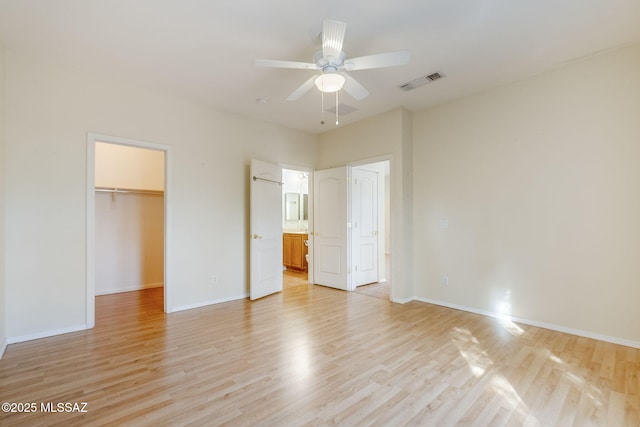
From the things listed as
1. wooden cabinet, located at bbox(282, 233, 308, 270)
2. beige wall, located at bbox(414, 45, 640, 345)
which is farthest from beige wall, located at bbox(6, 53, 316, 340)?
beige wall, located at bbox(414, 45, 640, 345)

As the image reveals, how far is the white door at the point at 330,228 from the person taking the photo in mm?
5195

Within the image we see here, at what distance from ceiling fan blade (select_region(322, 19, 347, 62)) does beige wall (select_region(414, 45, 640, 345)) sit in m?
2.56

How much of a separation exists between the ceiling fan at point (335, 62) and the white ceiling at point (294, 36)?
1.08ft

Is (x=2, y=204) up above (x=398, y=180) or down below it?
below

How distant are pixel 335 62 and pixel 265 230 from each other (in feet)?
9.82

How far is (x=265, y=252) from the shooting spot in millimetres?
4809

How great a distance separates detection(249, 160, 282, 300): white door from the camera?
15.1 feet

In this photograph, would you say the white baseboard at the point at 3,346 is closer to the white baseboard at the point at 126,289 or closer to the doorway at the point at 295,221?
the white baseboard at the point at 126,289

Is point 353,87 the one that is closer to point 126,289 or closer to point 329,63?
point 329,63

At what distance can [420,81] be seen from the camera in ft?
11.6

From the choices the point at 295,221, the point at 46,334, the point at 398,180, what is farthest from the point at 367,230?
the point at 46,334

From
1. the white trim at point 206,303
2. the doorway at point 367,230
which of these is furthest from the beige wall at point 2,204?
the doorway at point 367,230

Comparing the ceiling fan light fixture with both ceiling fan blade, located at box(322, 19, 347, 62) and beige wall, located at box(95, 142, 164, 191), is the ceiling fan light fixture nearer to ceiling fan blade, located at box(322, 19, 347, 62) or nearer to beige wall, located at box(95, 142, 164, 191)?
ceiling fan blade, located at box(322, 19, 347, 62)

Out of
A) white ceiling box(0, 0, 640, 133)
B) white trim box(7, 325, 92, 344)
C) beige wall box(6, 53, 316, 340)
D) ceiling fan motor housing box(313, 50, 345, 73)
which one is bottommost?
white trim box(7, 325, 92, 344)
